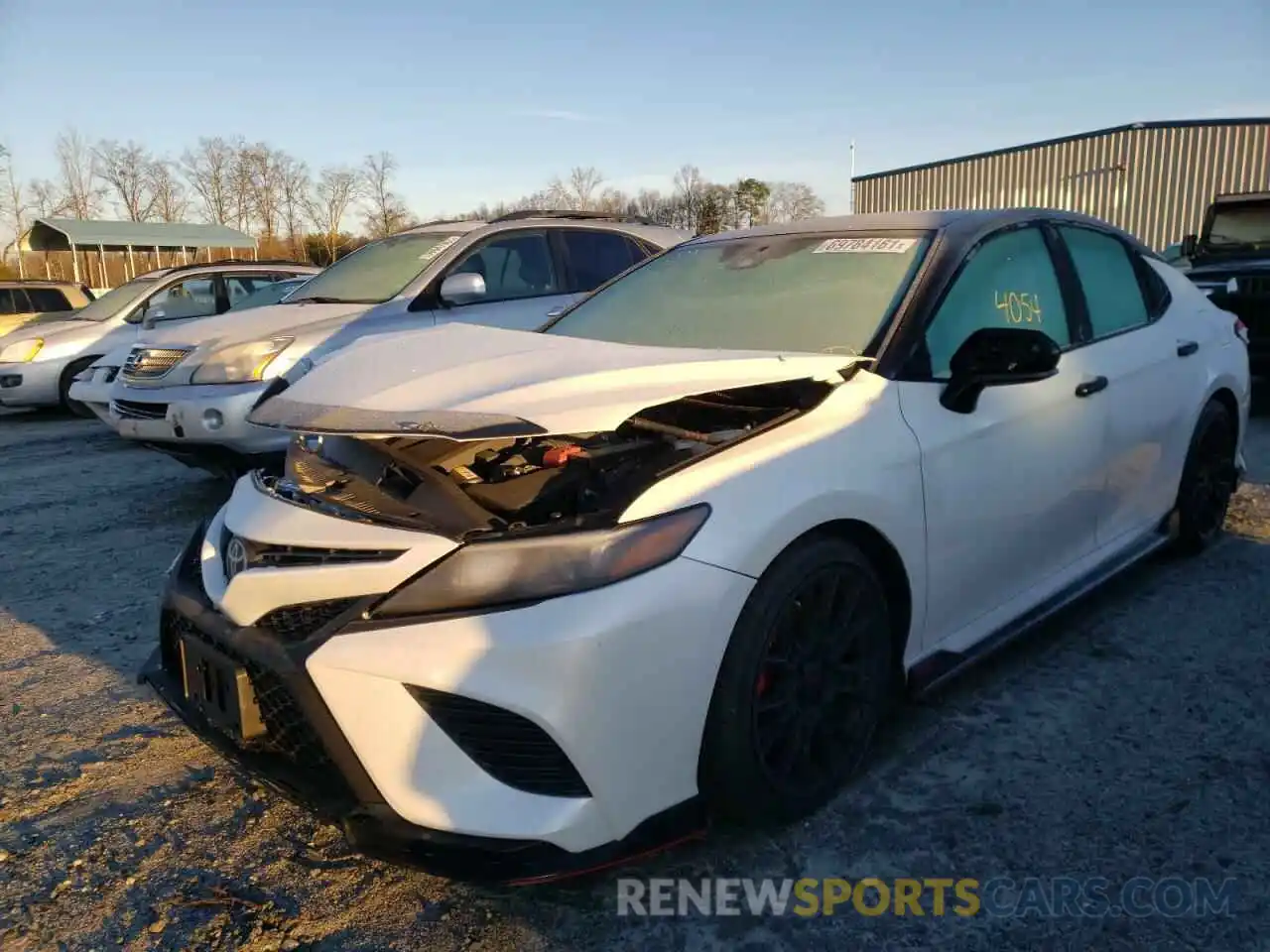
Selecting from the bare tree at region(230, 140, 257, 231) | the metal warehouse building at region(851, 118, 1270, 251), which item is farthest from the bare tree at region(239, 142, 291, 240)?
the metal warehouse building at region(851, 118, 1270, 251)

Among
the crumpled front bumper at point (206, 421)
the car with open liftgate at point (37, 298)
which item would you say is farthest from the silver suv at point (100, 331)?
the crumpled front bumper at point (206, 421)

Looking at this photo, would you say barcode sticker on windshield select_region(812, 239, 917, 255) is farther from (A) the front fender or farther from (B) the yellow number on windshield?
(A) the front fender

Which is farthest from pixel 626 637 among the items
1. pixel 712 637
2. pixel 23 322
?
pixel 23 322

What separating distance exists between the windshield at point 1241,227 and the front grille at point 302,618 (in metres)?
10.6

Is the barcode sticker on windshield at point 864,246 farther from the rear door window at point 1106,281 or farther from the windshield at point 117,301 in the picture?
the windshield at point 117,301

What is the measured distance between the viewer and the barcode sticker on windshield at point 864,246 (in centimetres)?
303

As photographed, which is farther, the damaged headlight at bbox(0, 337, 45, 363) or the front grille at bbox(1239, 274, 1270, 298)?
the damaged headlight at bbox(0, 337, 45, 363)

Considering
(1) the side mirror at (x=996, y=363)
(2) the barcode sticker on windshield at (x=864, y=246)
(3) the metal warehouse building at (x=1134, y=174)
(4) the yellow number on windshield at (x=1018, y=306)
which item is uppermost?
(3) the metal warehouse building at (x=1134, y=174)

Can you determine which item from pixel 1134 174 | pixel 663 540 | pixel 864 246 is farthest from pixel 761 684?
pixel 1134 174

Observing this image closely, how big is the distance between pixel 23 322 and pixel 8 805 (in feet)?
37.5

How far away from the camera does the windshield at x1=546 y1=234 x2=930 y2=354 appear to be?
9.41 feet

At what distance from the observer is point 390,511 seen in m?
2.28

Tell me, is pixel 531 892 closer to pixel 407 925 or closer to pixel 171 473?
pixel 407 925

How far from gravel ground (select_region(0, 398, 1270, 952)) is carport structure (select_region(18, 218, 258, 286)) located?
140 ft
